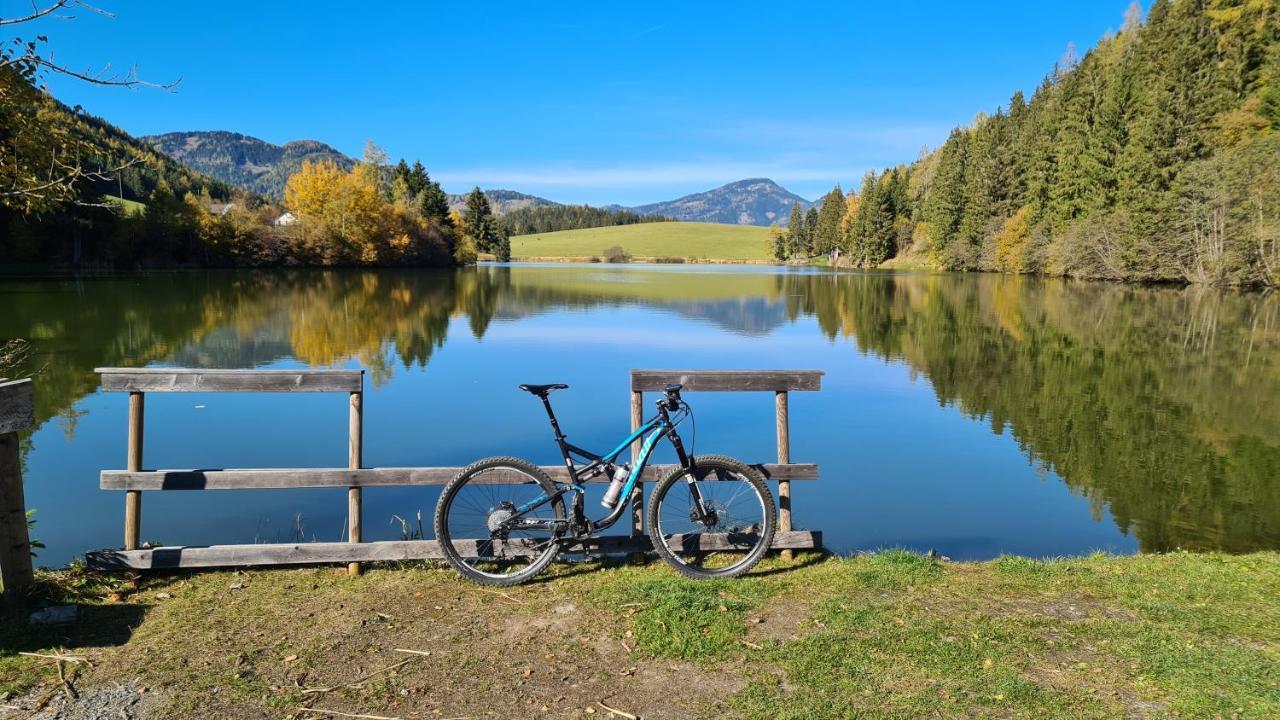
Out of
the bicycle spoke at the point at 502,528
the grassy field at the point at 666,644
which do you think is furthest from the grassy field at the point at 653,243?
the grassy field at the point at 666,644

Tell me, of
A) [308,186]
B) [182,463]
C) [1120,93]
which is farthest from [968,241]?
[182,463]

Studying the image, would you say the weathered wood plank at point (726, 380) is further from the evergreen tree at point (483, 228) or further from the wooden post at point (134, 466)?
the evergreen tree at point (483, 228)

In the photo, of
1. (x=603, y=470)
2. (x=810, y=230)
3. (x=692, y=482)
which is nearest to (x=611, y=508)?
(x=603, y=470)

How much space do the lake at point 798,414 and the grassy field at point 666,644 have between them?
114 inches

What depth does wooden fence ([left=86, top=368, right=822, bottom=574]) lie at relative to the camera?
5.96m

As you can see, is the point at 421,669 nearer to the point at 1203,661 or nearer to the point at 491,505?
the point at 491,505

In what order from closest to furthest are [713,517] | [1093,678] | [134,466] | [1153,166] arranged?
[1093,678]
[134,466]
[713,517]
[1153,166]

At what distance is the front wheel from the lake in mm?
2620

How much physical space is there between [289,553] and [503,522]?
1.75 m

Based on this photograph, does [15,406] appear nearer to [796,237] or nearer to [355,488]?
[355,488]

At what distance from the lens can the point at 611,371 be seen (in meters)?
20.9

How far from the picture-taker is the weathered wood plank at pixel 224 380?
5.97 metres

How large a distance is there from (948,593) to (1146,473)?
7829 mm

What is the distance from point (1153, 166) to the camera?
55188 mm
